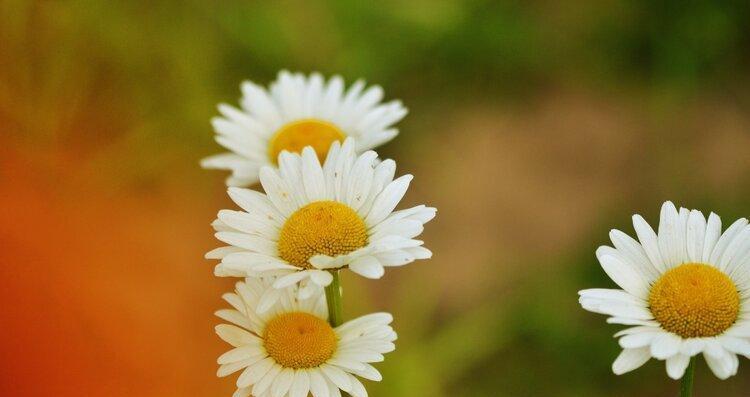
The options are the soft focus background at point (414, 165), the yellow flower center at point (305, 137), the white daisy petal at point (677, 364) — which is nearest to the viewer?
the white daisy petal at point (677, 364)

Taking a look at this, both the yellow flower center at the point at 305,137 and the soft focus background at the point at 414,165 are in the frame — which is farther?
the soft focus background at the point at 414,165

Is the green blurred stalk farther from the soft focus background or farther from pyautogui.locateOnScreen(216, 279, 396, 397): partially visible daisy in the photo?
the soft focus background

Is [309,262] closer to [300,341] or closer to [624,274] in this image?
[300,341]

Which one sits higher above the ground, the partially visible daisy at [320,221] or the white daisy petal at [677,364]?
the partially visible daisy at [320,221]

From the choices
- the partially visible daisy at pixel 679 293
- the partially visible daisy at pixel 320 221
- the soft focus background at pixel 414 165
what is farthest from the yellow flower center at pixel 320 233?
the soft focus background at pixel 414 165

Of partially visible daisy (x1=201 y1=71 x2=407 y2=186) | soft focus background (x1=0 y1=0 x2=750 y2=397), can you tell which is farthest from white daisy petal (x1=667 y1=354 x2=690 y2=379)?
soft focus background (x1=0 y1=0 x2=750 y2=397)

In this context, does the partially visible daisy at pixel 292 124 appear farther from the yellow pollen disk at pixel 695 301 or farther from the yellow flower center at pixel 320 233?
the yellow pollen disk at pixel 695 301

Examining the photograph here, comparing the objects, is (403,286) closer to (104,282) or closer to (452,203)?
(452,203)
